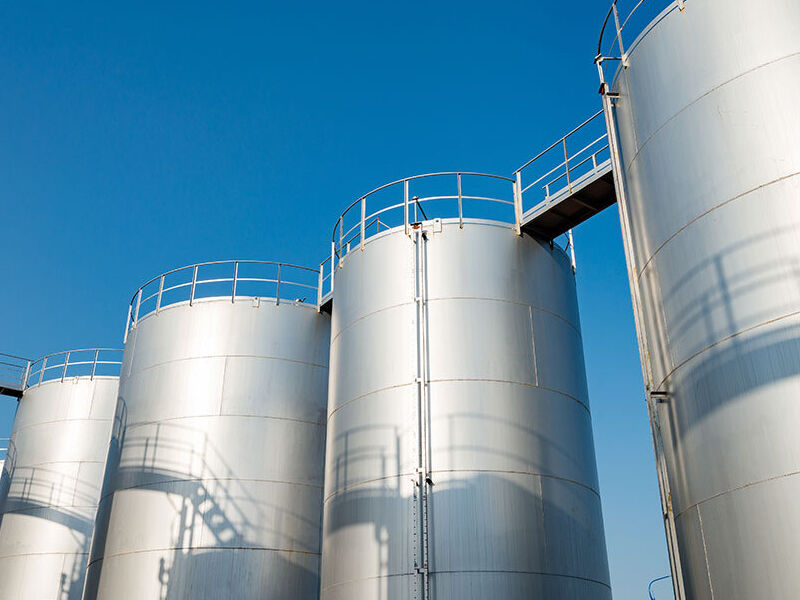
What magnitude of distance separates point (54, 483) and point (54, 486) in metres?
0.10

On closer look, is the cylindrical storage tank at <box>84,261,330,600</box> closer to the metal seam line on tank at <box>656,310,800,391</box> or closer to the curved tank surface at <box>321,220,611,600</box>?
the curved tank surface at <box>321,220,611,600</box>

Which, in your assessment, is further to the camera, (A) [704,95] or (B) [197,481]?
(B) [197,481]

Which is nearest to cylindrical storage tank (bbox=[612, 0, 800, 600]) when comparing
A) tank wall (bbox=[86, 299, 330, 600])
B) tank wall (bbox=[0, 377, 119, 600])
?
tank wall (bbox=[86, 299, 330, 600])

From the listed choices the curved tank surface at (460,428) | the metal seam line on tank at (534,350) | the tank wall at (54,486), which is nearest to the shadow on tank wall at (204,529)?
the curved tank surface at (460,428)

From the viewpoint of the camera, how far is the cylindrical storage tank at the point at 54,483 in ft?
82.8

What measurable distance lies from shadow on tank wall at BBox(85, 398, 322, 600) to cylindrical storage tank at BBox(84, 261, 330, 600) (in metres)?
0.03

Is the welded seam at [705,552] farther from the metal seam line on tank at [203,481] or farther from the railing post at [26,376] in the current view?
the railing post at [26,376]

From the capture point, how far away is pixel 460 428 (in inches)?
598

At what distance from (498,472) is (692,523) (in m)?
4.98

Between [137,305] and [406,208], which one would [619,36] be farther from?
[137,305]

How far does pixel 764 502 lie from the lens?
9148mm

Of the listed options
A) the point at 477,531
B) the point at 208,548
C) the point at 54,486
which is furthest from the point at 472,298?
the point at 54,486

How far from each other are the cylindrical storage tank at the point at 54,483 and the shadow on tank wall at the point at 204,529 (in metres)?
5.60

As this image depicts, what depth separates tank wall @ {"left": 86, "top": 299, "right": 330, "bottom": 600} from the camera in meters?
19.0
